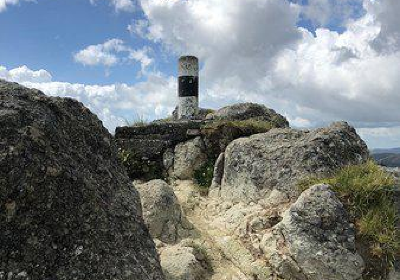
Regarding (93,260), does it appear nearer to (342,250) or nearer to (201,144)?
(342,250)

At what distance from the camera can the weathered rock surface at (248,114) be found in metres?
14.0

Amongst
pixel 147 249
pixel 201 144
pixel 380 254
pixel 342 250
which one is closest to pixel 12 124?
pixel 147 249

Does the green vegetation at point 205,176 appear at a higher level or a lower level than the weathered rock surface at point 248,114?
lower

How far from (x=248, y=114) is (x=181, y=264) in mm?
8582

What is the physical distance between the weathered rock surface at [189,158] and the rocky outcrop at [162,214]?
266 centimetres

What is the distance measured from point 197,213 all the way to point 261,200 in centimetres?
165

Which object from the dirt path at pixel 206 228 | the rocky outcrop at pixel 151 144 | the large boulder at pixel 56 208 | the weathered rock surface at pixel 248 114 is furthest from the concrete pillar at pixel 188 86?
the large boulder at pixel 56 208

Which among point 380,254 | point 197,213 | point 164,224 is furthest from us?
point 197,213

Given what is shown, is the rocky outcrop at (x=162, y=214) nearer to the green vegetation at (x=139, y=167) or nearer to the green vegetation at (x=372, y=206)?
the green vegetation at (x=372, y=206)

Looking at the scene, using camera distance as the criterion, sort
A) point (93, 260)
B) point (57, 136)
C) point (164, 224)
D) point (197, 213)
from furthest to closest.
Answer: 1. point (197, 213)
2. point (164, 224)
3. point (57, 136)
4. point (93, 260)

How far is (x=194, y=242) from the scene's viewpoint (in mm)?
7684

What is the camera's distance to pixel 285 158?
356 inches

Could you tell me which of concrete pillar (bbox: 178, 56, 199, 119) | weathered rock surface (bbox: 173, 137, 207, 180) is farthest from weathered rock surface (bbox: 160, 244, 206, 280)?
concrete pillar (bbox: 178, 56, 199, 119)

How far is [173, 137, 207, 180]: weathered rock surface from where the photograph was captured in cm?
1141
